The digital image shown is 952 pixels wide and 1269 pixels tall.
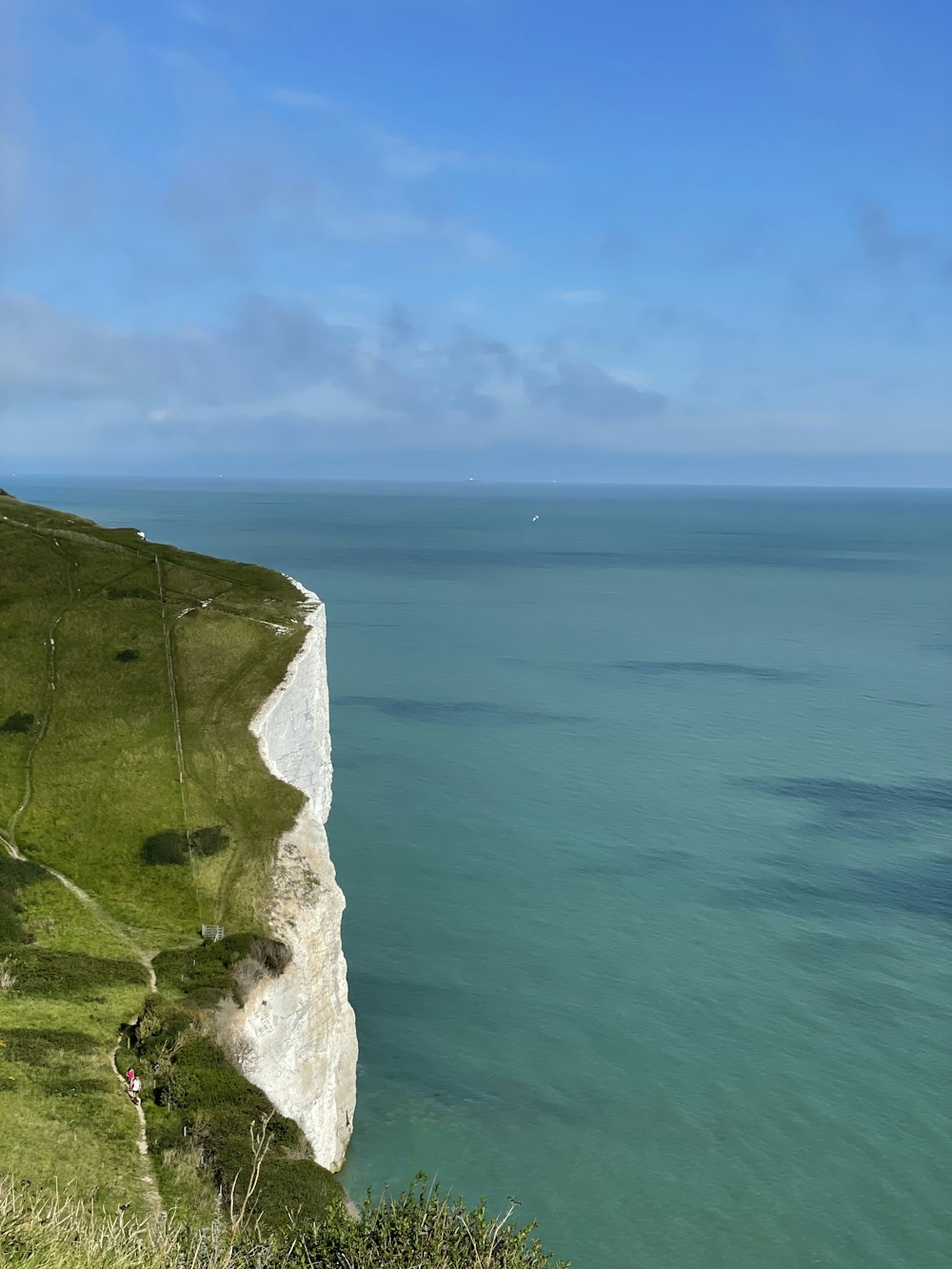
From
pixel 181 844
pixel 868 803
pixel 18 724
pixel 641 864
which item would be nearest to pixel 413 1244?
pixel 181 844

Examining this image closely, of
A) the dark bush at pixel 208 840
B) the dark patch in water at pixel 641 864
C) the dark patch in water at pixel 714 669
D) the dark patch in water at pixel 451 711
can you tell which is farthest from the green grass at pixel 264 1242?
the dark patch in water at pixel 714 669

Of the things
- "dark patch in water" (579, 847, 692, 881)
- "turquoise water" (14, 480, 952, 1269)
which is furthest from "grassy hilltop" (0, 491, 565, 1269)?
"dark patch in water" (579, 847, 692, 881)

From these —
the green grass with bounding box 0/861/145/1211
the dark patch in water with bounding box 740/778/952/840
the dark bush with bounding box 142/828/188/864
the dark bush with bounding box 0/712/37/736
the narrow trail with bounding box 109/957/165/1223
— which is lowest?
the dark patch in water with bounding box 740/778/952/840

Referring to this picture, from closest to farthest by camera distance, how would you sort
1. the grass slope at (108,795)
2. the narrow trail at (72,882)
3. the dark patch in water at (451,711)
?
the narrow trail at (72,882) → the grass slope at (108,795) → the dark patch in water at (451,711)

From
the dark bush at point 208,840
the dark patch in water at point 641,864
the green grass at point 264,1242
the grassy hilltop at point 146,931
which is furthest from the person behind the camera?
the dark patch in water at point 641,864

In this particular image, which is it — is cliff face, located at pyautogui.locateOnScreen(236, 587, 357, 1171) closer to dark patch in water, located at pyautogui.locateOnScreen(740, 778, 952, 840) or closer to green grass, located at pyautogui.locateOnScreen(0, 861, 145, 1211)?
green grass, located at pyautogui.locateOnScreen(0, 861, 145, 1211)

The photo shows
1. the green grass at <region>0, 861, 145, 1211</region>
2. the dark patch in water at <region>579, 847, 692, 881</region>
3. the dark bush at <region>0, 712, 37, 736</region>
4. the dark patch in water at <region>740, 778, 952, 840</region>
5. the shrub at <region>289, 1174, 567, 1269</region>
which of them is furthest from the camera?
the dark patch in water at <region>740, 778, 952, 840</region>

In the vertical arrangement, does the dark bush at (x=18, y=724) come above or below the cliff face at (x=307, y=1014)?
above

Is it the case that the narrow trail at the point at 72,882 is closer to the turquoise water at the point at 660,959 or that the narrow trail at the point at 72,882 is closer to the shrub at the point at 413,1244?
the shrub at the point at 413,1244
